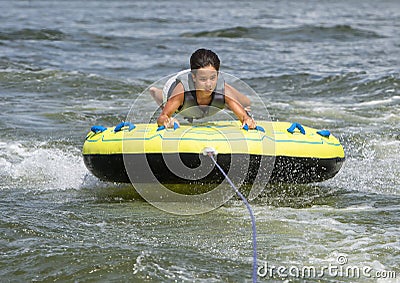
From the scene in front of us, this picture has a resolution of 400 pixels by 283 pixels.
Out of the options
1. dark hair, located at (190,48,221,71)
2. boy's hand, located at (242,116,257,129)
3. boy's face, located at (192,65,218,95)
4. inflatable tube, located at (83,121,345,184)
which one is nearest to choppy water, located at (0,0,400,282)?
inflatable tube, located at (83,121,345,184)

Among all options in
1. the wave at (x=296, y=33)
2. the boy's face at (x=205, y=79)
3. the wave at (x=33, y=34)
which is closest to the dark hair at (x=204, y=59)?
the boy's face at (x=205, y=79)

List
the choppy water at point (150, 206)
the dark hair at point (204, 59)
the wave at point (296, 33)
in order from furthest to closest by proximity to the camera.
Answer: the wave at point (296, 33) → the dark hair at point (204, 59) → the choppy water at point (150, 206)

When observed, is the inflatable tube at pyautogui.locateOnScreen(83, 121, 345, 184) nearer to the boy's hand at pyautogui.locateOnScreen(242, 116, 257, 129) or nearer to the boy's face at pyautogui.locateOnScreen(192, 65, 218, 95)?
the boy's hand at pyautogui.locateOnScreen(242, 116, 257, 129)

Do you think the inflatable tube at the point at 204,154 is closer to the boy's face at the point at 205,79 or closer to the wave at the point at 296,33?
the boy's face at the point at 205,79

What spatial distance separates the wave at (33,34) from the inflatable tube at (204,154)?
13.9m

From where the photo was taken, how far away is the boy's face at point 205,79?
6.15 m

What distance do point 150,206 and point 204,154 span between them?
0.73m

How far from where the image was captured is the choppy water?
4.79m

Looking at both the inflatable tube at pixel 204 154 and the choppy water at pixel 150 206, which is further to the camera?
the inflatable tube at pixel 204 154

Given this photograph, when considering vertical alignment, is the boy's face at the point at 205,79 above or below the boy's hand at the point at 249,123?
above

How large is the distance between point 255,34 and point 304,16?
7.58m

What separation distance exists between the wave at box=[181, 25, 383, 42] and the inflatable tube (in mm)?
14741

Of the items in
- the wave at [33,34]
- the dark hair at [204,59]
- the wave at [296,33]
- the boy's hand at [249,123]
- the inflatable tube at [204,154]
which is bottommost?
the wave at [296,33]

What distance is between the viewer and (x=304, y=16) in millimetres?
28469
